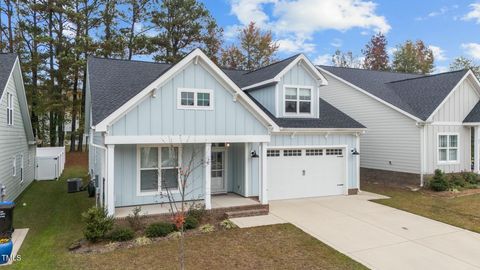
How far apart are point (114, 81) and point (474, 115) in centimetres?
1857

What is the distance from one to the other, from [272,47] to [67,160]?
934 inches

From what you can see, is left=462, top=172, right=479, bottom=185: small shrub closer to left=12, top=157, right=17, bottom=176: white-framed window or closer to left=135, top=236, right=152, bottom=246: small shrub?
left=135, top=236, right=152, bottom=246: small shrub

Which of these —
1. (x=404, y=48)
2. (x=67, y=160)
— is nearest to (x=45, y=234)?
(x=67, y=160)

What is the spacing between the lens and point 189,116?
10.6 m

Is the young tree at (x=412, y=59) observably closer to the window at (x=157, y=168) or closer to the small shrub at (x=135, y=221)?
the window at (x=157, y=168)

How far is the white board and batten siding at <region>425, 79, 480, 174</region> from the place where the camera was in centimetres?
1661

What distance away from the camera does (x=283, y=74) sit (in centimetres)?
1433

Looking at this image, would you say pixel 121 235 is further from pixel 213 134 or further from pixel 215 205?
pixel 213 134

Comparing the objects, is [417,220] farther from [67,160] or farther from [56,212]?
[67,160]

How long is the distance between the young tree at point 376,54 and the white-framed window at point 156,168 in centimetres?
4000

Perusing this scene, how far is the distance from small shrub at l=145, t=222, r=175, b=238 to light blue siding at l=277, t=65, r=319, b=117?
24.5 feet

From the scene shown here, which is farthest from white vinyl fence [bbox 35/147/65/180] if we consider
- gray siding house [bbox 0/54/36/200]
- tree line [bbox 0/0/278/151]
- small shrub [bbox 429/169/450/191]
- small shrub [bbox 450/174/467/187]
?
small shrub [bbox 450/174/467/187]

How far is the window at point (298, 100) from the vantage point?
14828 millimetres

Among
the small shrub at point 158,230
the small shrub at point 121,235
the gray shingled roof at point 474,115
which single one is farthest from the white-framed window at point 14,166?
the gray shingled roof at point 474,115
